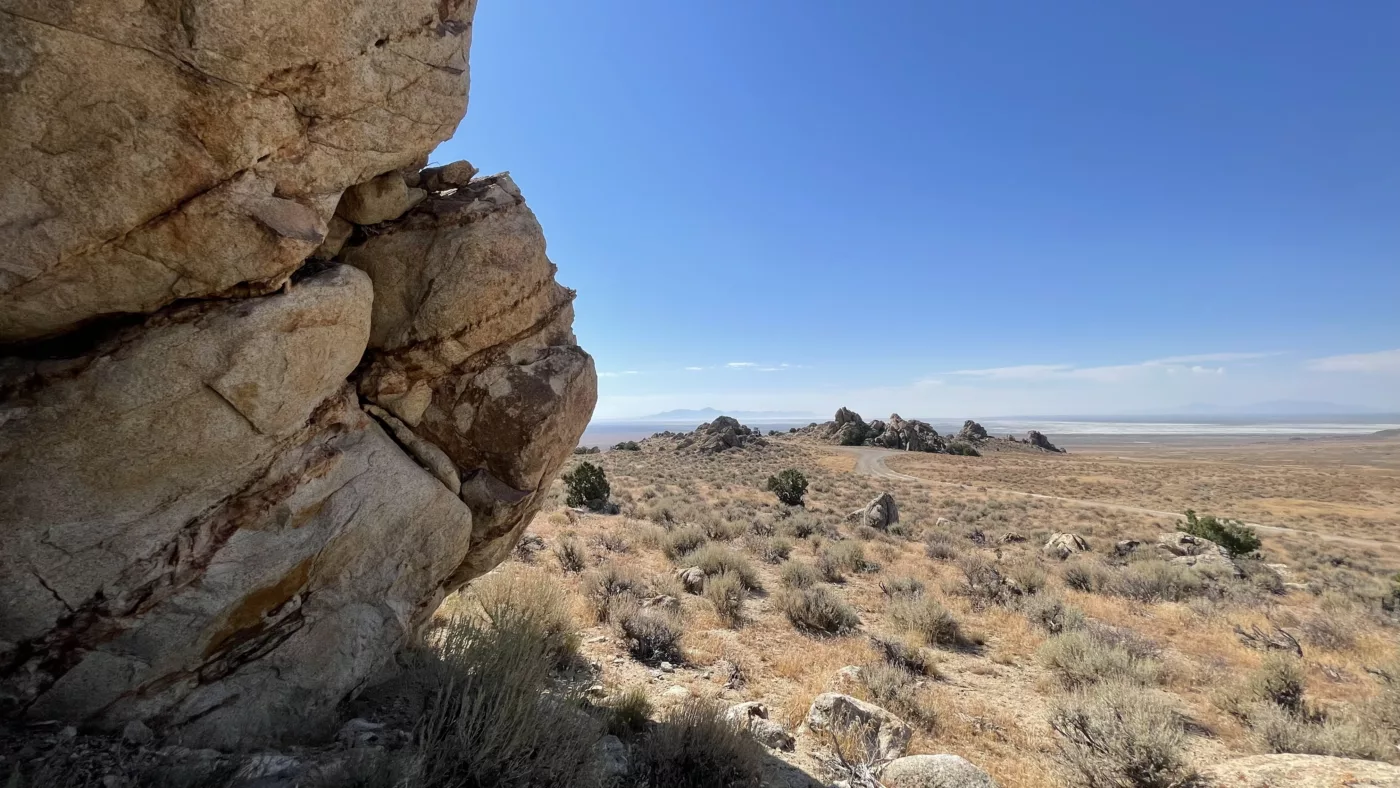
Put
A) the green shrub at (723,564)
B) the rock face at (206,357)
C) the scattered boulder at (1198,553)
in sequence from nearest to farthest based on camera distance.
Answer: the rock face at (206,357), the green shrub at (723,564), the scattered boulder at (1198,553)

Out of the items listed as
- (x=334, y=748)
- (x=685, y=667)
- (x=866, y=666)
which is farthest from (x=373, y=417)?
(x=866, y=666)

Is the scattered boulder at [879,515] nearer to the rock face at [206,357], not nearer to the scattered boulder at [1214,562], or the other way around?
the scattered boulder at [1214,562]

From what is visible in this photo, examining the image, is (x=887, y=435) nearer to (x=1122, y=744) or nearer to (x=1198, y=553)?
(x=1198, y=553)

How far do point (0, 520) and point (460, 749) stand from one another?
299cm

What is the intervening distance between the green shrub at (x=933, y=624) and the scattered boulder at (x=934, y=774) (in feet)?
14.1

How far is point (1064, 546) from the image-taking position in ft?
62.6

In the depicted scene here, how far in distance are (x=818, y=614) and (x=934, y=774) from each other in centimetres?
459

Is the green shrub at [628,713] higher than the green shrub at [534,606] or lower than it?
lower

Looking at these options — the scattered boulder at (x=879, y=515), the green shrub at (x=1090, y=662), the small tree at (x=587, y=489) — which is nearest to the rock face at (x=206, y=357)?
the green shrub at (x=1090, y=662)

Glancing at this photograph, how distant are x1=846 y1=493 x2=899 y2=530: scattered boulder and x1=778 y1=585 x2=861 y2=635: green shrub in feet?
39.4

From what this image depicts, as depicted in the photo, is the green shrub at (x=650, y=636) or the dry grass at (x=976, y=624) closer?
the dry grass at (x=976, y=624)

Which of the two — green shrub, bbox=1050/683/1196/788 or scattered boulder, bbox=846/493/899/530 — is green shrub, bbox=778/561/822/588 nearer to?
green shrub, bbox=1050/683/1196/788

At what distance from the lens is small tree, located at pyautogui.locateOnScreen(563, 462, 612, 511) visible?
20906mm

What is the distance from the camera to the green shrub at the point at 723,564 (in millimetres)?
11898
